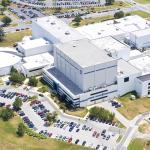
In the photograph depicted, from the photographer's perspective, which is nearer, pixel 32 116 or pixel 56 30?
pixel 32 116

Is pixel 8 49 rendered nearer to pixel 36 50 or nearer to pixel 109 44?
pixel 36 50

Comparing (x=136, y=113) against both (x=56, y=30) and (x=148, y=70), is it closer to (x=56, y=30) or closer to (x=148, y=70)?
(x=148, y=70)

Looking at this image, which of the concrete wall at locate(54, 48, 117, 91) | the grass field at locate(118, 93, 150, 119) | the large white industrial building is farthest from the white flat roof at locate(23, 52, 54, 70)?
the grass field at locate(118, 93, 150, 119)

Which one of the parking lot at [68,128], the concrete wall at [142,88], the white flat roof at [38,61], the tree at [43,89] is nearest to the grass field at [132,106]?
the concrete wall at [142,88]

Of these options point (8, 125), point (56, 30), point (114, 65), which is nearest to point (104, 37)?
point (56, 30)

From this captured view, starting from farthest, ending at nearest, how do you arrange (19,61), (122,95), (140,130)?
(19,61) → (122,95) → (140,130)
